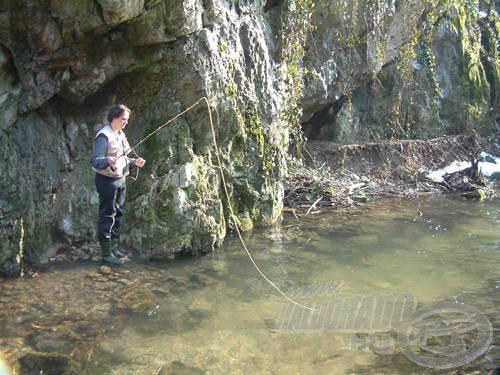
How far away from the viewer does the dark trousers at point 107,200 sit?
598cm

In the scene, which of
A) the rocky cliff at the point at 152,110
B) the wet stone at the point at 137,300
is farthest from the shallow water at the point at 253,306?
the rocky cliff at the point at 152,110

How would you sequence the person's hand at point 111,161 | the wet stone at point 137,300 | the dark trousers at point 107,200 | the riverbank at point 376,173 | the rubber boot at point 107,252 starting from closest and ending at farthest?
the wet stone at point 137,300, the person's hand at point 111,161, the dark trousers at point 107,200, the rubber boot at point 107,252, the riverbank at point 376,173

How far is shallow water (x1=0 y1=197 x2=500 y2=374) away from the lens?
413cm

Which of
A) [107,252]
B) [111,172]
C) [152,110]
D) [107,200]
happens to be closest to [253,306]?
[107,252]

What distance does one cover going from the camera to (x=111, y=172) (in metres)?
5.91

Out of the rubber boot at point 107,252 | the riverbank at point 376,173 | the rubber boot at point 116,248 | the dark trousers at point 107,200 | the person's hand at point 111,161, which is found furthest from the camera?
the riverbank at point 376,173

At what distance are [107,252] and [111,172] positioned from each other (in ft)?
3.48

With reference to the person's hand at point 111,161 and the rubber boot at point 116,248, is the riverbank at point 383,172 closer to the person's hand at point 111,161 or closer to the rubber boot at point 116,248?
the rubber boot at point 116,248

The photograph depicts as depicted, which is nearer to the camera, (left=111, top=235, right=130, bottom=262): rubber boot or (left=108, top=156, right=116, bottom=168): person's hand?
(left=108, top=156, right=116, bottom=168): person's hand

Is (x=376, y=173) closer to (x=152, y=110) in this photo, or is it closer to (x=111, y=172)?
(x=152, y=110)

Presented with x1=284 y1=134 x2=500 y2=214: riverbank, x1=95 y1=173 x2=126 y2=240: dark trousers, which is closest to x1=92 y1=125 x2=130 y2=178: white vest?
x1=95 y1=173 x2=126 y2=240: dark trousers

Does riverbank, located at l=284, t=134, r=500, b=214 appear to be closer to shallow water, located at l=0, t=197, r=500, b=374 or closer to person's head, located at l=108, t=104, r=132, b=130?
shallow water, located at l=0, t=197, r=500, b=374

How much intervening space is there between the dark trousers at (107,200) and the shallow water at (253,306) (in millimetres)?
521

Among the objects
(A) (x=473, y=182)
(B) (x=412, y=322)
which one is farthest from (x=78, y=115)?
(A) (x=473, y=182)
